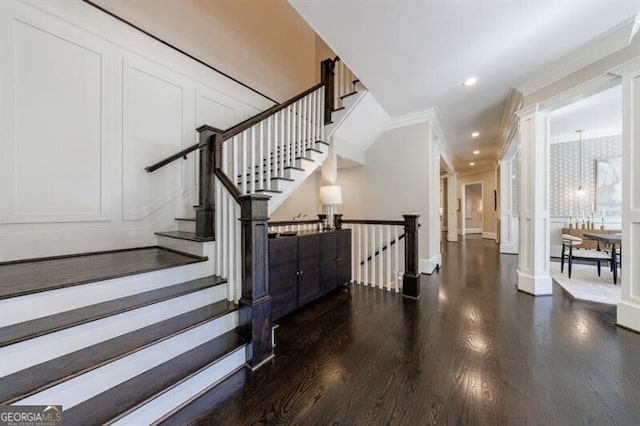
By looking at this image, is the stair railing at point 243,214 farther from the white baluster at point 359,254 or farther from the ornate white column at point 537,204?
the ornate white column at point 537,204

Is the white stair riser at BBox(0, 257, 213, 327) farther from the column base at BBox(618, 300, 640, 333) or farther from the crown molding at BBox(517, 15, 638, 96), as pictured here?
the crown molding at BBox(517, 15, 638, 96)

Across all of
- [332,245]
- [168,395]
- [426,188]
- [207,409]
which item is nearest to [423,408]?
[207,409]

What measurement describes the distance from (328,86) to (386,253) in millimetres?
2829

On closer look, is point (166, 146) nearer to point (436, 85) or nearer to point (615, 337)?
point (436, 85)

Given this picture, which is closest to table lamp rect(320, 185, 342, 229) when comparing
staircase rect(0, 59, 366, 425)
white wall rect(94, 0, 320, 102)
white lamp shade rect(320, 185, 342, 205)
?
white lamp shade rect(320, 185, 342, 205)

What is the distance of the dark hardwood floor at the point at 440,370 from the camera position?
4.15 feet

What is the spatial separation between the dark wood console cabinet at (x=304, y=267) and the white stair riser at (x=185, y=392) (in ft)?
2.19

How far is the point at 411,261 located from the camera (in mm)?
3076

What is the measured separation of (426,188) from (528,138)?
148cm

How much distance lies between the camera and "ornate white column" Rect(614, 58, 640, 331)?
214cm

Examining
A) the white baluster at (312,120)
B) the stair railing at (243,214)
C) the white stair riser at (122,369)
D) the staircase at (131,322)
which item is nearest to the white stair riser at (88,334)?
the staircase at (131,322)

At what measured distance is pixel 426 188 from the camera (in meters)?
4.21

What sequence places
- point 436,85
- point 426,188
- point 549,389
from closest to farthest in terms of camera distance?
point 549,389 → point 436,85 → point 426,188

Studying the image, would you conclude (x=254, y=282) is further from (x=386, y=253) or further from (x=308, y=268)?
(x=386, y=253)
